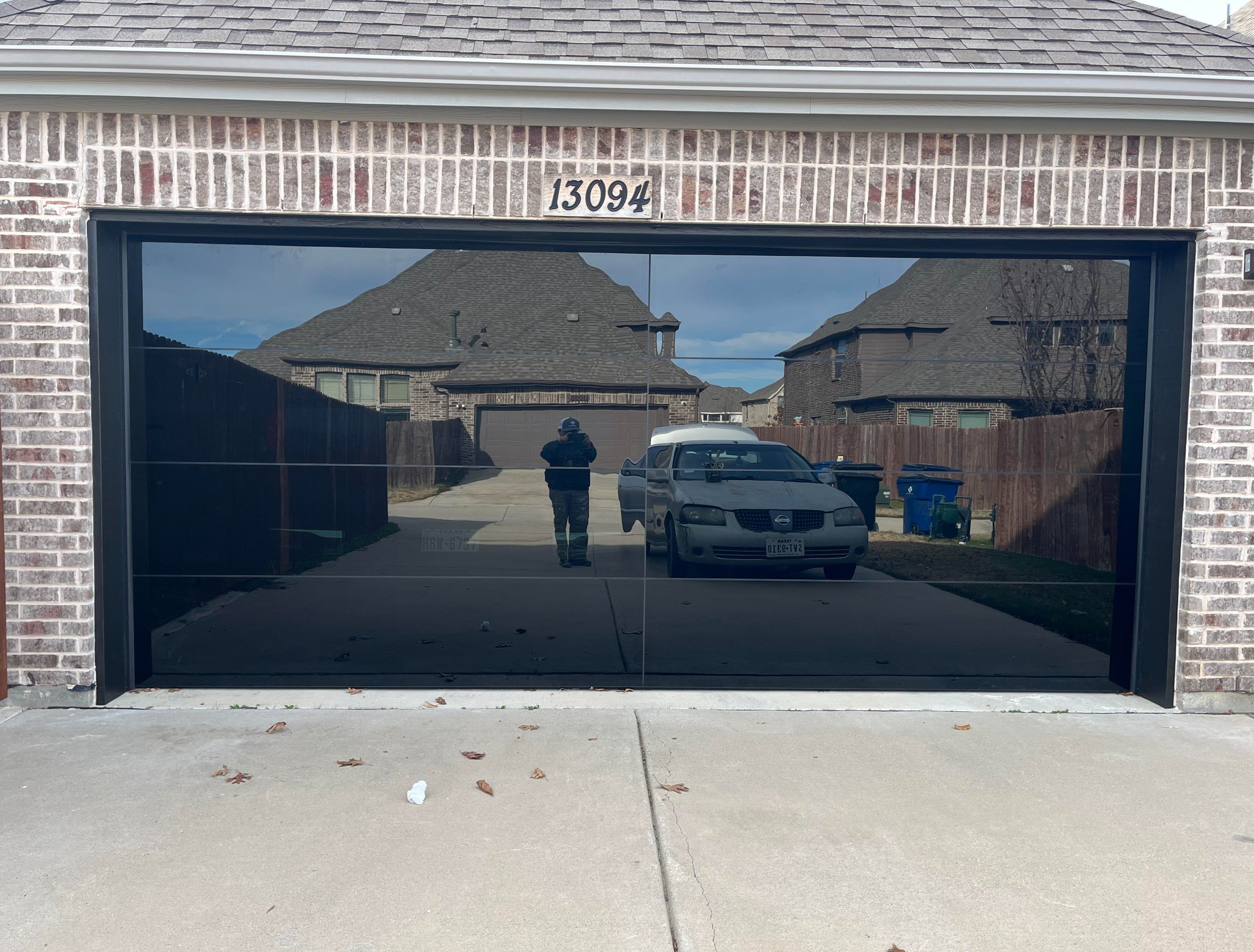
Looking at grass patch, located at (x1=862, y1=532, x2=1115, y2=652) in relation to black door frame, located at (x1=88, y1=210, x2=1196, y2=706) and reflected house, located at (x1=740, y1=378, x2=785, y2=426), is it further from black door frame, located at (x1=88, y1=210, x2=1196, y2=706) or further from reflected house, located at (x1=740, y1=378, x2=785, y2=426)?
reflected house, located at (x1=740, y1=378, x2=785, y2=426)

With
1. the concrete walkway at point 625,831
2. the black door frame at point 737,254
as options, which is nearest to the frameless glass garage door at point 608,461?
the black door frame at point 737,254

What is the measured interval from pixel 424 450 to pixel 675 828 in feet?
9.42

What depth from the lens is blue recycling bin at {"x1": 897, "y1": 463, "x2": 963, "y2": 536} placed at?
584 centimetres

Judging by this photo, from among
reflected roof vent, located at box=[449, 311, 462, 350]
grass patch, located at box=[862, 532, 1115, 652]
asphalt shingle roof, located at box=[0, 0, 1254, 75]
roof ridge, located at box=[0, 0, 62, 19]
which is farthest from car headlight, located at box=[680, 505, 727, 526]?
roof ridge, located at box=[0, 0, 62, 19]

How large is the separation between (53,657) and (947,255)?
5.93m

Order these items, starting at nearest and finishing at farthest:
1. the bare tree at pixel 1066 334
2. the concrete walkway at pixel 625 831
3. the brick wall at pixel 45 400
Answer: the concrete walkway at pixel 625 831, the brick wall at pixel 45 400, the bare tree at pixel 1066 334

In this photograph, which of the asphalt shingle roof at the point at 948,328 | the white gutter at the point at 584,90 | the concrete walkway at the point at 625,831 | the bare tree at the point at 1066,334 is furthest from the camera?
the bare tree at the point at 1066,334

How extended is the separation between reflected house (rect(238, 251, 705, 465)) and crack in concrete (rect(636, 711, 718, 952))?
186 cm

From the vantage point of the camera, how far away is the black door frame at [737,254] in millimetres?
5219

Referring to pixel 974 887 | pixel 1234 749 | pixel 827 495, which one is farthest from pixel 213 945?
pixel 1234 749

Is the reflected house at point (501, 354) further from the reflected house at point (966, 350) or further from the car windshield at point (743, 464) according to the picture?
the reflected house at point (966, 350)

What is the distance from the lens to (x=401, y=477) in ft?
18.6

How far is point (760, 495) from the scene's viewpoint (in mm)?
5797

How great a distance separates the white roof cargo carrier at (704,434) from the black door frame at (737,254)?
1.10m
